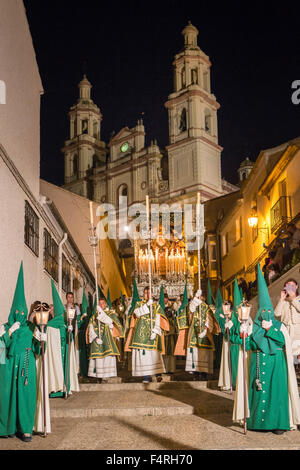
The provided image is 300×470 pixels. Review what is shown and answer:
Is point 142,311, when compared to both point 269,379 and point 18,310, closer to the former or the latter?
point 18,310

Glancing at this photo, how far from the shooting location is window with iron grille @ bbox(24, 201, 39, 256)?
13359mm

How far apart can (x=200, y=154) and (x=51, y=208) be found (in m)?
28.2

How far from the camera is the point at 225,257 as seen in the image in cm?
3189

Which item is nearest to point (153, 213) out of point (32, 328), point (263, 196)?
point (263, 196)

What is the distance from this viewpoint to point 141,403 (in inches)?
364

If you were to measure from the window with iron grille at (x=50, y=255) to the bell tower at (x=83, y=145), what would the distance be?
3490 cm

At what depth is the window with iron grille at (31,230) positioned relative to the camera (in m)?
13.4

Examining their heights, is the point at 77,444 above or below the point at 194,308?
below

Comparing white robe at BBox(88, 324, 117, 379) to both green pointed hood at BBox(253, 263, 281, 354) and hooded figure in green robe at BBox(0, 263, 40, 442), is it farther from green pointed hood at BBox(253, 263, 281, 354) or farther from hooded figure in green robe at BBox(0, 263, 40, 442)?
green pointed hood at BBox(253, 263, 281, 354)

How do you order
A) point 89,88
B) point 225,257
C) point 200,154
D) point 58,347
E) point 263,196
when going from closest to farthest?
point 58,347 → point 263,196 → point 225,257 → point 200,154 → point 89,88

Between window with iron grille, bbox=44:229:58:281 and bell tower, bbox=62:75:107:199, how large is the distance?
34.9 m

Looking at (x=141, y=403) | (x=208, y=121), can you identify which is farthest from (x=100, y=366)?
(x=208, y=121)

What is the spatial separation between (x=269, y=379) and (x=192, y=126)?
1475 inches
